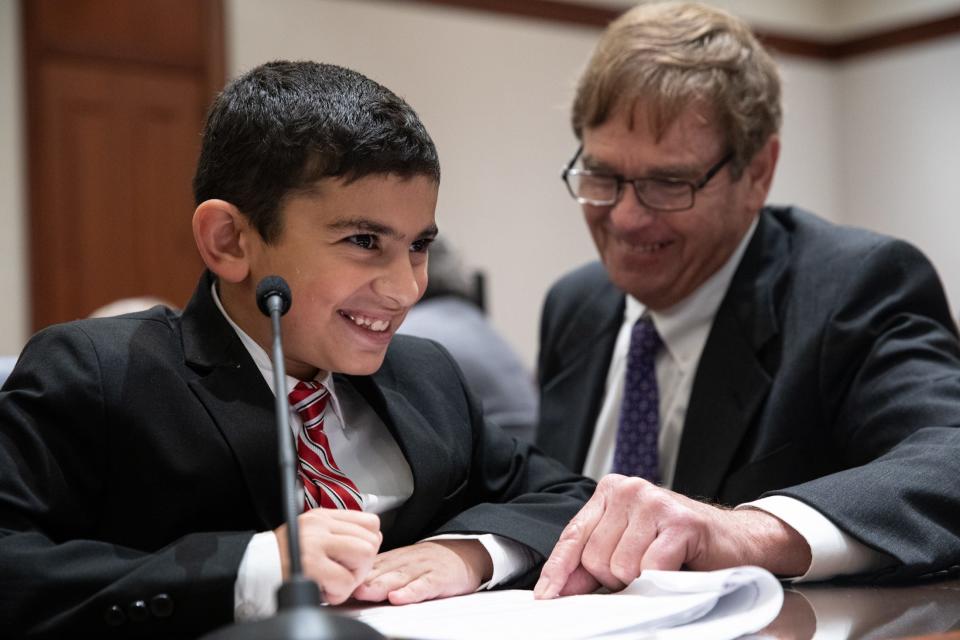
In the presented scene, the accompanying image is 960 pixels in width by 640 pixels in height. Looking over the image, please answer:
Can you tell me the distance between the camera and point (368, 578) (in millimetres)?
1146

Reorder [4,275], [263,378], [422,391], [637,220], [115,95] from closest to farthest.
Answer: [263,378] → [422,391] → [637,220] → [4,275] → [115,95]

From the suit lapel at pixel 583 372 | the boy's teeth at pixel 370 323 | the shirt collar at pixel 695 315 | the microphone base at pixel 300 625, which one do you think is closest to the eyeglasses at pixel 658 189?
the shirt collar at pixel 695 315

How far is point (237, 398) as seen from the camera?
1217 millimetres

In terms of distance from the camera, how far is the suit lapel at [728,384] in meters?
1.80

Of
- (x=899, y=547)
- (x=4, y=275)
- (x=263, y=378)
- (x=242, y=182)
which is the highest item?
(x=242, y=182)

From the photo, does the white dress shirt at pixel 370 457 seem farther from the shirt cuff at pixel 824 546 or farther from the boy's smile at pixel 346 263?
the shirt cuff at pixel 824 546

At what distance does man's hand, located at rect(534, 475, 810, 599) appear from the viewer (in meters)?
1.17

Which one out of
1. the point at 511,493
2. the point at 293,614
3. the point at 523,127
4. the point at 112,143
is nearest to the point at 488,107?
the point at 523,127

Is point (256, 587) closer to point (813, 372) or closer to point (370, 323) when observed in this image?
point (370, 323)

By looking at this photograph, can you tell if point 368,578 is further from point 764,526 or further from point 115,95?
point 115,95

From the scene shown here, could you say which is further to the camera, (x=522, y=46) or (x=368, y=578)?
(x=522, y=46)

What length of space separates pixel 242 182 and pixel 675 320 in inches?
39.4

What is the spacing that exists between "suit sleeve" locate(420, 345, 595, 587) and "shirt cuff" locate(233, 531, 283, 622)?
29cm

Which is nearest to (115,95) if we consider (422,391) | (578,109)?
(578,109)
